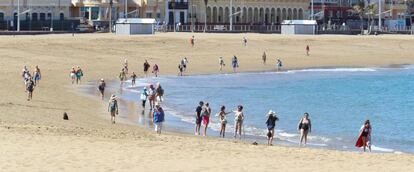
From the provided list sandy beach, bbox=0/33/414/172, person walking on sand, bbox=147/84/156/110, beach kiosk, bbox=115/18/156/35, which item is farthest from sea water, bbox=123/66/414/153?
beach kiosk, bbox=115/18/156/35

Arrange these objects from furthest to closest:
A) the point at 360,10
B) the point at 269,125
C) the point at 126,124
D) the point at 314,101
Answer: the point at 360,10, the point at 314,101, the point at 126,124, the point at 269,125

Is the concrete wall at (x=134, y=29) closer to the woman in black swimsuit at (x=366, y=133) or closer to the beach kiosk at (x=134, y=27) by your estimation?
the beach kiosk at (x=134, y=27)

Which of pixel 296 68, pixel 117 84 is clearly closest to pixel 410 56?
pixel 296 68

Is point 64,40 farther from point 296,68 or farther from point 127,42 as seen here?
point 296,68

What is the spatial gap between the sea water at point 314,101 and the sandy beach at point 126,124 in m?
3.07

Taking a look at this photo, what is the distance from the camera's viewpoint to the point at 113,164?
20125 millimetres

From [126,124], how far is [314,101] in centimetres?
1563

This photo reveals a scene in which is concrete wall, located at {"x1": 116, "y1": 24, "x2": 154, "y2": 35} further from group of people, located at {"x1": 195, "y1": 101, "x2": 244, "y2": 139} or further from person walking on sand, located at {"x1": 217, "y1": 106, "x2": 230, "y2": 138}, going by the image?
person walking on sand, located at {"x1": 217, "y1": 106, "x2": 230, "y2": 138}

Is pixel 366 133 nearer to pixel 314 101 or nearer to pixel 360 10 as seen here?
pixel 314 101

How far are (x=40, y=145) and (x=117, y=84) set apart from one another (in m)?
28.7

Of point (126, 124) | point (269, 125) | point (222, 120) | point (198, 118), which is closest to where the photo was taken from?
point (269, 125)

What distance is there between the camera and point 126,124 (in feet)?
108

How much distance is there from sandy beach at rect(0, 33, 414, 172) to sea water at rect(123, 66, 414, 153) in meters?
3.07

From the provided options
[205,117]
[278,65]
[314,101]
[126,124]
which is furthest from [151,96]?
[278,65]
